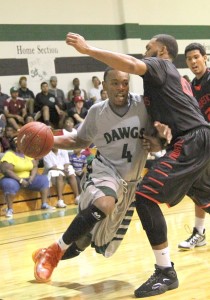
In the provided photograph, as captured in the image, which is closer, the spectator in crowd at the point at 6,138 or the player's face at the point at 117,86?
the player's face at the point at 117,86

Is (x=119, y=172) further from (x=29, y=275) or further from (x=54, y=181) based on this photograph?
(x=54, y=181)

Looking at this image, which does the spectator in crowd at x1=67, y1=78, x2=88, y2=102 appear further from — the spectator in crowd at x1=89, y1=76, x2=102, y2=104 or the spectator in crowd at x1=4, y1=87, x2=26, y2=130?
the spectator in crowd at x1=4, y1=87, x2=26, y2=130

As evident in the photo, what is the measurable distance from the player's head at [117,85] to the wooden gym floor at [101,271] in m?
1.38

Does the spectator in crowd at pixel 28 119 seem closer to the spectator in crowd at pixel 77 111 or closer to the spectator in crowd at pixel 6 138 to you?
the spectator in crowd at pixel 6 138

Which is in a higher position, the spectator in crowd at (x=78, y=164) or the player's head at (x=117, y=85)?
the player's head at (x=117, y=85)

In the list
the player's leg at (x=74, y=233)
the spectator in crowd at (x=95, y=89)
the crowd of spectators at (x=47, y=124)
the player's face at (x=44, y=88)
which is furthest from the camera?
the spectator in crowd at (x=95, y=89)

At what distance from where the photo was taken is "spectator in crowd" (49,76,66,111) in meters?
14.0

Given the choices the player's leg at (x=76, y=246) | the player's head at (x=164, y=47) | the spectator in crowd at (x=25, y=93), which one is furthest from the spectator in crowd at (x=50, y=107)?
the player's head at (x=164, y=47)

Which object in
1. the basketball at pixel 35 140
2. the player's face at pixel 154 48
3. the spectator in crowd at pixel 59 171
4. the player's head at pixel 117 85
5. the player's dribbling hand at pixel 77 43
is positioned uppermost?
the player's dribbling hand at pixel 77 43

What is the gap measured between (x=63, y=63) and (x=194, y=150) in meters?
11.7

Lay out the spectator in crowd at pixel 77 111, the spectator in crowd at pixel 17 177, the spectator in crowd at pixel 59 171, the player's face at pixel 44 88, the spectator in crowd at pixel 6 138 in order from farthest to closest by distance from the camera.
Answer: the player's face at pixel 44 88
the spectator in crowd at pixel 77 111
the spectator in crowd at pixel 6 138
the spectator in crowd at pixel 59 171
the spectator in crowd at pixel 17 177

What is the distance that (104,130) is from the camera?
4.21 metres

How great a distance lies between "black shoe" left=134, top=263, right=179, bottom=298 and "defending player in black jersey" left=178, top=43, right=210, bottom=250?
1362 millimetres

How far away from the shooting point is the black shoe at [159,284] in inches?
144
